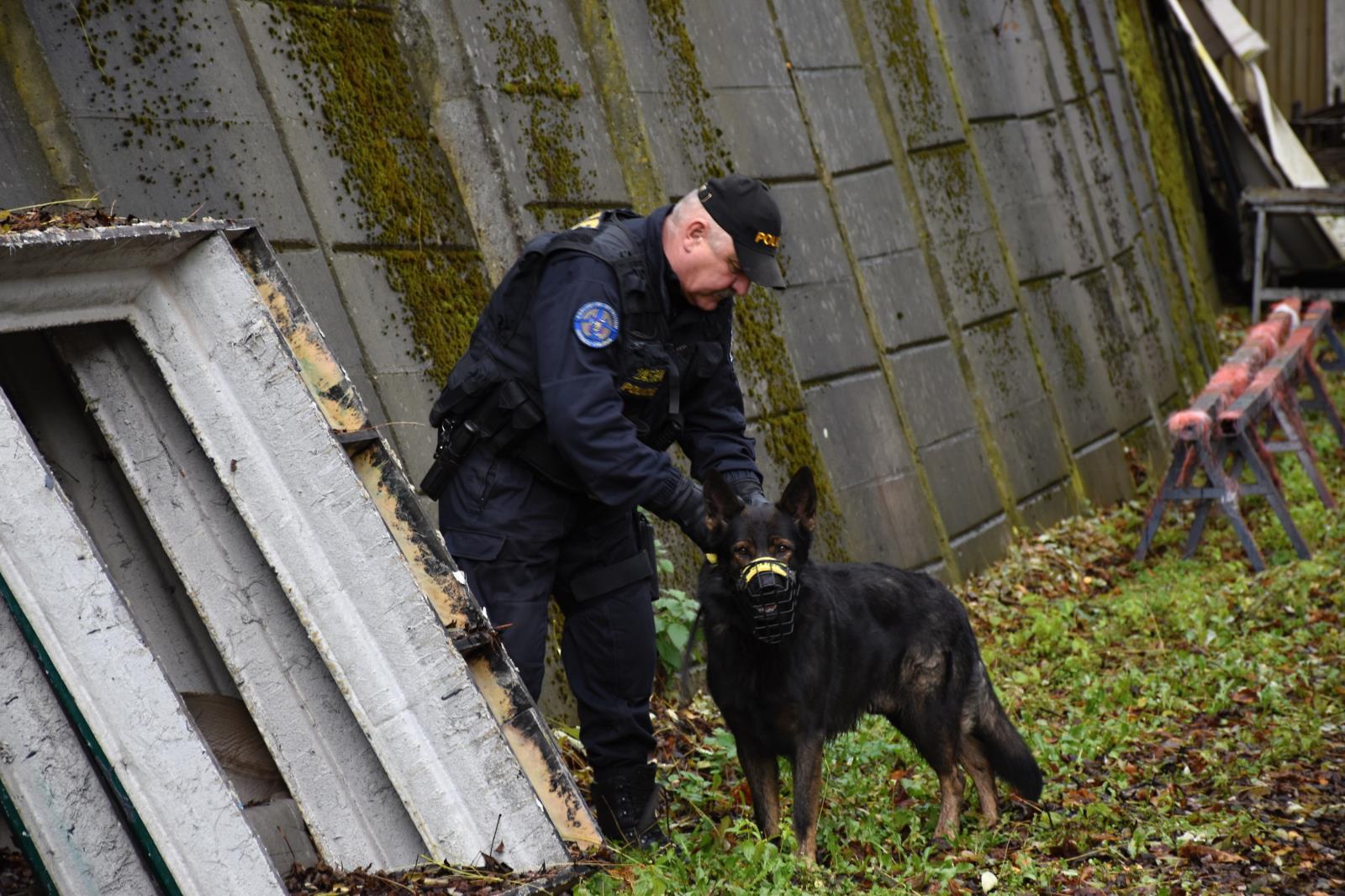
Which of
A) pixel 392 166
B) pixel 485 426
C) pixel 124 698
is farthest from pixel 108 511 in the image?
pixel 392 166

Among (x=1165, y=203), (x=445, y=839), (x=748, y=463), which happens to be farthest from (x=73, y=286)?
(x=1165, y=203)

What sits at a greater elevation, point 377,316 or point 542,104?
point 542,104

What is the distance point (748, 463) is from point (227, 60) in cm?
255

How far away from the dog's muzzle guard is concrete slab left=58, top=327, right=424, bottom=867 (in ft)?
3.95

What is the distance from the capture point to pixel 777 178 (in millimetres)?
8250

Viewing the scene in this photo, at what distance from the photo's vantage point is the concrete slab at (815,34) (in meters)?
8.79

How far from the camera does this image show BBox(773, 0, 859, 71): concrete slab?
8.79 metres

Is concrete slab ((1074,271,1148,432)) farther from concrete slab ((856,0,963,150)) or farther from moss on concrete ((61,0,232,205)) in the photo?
moss on concrete ((61,0,232,205))

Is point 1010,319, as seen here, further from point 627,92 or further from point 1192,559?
point 627,92

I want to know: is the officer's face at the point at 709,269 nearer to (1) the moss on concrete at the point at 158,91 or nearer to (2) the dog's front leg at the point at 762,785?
(2) the dog's front leg at the point at 762,785

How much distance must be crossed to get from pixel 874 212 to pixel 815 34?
1.20 meters

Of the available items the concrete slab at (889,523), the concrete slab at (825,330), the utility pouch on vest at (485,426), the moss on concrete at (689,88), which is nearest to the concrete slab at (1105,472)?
the concrete slab at (889,523)

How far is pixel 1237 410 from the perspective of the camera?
9023mm

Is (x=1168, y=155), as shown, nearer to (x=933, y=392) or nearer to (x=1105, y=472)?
(x=1105, y=472)
